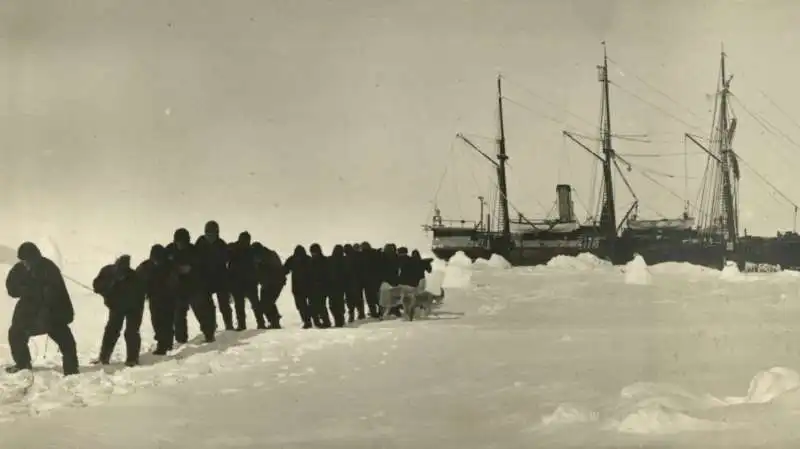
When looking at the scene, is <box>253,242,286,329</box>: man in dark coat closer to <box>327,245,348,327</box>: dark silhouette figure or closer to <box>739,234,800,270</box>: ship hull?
<box>327,245,348,327</box>: dark silhouette figure

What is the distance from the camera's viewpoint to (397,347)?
4945 millimetres

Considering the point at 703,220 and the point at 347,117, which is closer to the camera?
the point at 347,117

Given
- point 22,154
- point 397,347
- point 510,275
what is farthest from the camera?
point 510,275

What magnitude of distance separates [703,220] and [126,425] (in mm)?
3434

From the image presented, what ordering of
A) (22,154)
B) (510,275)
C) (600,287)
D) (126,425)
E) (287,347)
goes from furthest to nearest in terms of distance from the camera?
(510,275)
(600,287)
(287,347)
(22,154)
(126,425)

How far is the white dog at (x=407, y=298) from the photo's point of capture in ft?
23.0

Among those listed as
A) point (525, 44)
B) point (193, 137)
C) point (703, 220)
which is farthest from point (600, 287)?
point (193, 137)

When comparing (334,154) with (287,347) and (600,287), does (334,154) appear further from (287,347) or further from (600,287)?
(600,287)

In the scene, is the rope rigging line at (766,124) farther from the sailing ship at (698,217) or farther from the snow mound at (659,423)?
the snow mound at (659,423)

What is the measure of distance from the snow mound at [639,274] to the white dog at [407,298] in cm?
166

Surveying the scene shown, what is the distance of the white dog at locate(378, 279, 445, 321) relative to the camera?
700cm

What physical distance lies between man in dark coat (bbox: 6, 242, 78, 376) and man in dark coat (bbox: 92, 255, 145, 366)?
1.36 ft

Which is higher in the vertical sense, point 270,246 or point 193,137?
point 193,137

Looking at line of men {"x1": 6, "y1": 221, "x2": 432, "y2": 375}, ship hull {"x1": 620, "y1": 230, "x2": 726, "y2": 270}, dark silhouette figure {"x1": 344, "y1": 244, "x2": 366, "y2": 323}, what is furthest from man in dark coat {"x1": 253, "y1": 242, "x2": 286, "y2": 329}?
ship hull {"x1": 620, "y1": 230, "x2": 726, "y2": 270}
